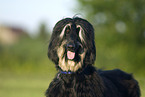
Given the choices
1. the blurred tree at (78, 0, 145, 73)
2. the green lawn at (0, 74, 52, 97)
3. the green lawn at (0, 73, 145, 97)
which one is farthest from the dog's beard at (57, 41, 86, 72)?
the blurred tree at (78, 0, 145, 73)

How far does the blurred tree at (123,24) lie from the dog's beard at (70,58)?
20.8 m

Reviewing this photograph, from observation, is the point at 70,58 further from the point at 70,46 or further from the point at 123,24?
the point at 123,24

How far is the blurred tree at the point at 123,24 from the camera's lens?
25.1m

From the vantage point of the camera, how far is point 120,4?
25.1 meters

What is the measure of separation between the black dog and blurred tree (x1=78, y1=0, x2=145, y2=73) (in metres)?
20.6

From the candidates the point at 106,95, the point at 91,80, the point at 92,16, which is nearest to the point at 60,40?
the point at 91,80

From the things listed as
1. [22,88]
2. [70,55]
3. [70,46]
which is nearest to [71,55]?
[70,55]

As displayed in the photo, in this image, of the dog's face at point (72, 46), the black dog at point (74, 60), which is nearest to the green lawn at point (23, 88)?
the black dog at point (74, 60)

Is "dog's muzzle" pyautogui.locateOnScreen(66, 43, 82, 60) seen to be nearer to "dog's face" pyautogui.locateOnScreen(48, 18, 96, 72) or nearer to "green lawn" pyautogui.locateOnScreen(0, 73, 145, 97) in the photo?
"dog's face" pyautogui.locateOnScreen(48, 18, 96, 72)

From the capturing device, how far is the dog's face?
432 cm

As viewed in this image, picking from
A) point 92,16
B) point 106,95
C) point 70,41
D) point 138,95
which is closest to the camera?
point 70,41

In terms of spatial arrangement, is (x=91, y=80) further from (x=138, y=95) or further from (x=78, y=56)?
(x=138, y=95)

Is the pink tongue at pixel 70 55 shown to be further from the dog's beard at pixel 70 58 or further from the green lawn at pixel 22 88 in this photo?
the green lawn at pixel 22 88

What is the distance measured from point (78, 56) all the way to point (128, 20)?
21595 mm
